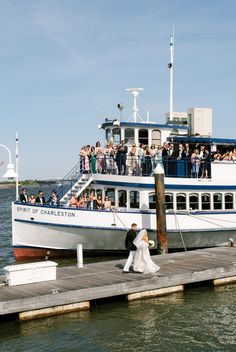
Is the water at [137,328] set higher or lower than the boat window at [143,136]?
lower

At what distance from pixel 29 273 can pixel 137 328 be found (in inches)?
139

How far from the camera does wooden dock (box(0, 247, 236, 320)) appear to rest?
12.9 meters

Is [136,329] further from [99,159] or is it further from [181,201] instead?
[99,159]

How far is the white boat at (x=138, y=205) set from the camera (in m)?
21.1

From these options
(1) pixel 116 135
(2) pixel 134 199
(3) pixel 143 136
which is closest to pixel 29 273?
(2) pixel 134 199

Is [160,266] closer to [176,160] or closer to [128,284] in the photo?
[128,284]

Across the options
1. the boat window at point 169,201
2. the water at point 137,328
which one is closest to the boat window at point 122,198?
the boat window at point 169,201

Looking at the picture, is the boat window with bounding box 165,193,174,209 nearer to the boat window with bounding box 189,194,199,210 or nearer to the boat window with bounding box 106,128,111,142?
the boat window with bounding box 189,194,199,210

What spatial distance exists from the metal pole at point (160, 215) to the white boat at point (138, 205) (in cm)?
174

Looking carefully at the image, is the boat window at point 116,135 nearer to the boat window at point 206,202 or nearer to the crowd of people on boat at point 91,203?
the crowd of people on boat at point 91,203

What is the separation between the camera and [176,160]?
22.2 meters

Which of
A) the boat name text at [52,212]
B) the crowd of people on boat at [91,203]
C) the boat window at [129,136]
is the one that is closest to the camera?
the boat name text at [52,212]

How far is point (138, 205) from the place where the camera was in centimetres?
2216

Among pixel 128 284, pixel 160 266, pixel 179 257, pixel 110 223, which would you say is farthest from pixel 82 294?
pixel 110 223
